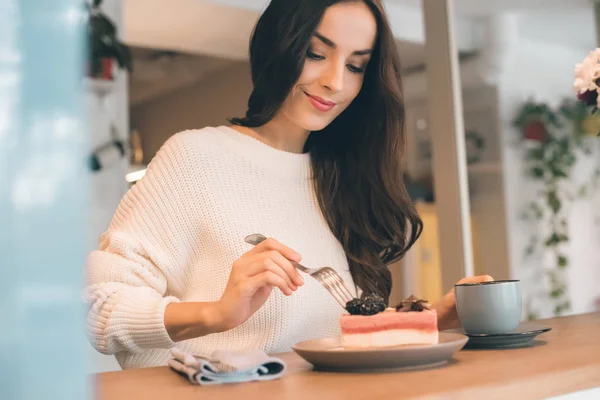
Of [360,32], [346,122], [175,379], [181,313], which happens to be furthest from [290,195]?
[175,379]

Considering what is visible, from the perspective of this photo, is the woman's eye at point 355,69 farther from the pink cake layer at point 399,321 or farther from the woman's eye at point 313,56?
the pink cake layer at point 399,321

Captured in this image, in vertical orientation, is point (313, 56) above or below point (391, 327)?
above

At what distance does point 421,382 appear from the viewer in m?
0.81

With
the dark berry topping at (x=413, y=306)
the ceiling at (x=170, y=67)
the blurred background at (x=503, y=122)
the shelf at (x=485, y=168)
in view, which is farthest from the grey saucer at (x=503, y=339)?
the ceiling at (x=170, y=67)

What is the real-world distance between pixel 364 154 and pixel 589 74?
Answer: 1.75 ft

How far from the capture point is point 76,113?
0.38 metres

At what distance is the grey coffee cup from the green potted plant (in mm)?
2365

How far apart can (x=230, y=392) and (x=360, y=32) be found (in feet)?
3.24

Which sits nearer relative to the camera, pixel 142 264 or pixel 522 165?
pixel 142 264

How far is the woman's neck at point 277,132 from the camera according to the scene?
5.67 feet

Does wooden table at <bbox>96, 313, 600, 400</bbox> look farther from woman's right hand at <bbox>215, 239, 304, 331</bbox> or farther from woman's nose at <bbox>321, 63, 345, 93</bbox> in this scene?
woman's nose at <bbox>321, 63, 345, 93</bbox>

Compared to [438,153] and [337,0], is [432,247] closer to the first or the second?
[438,153]

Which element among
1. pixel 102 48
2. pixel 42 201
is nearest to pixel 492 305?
pixel 42 201

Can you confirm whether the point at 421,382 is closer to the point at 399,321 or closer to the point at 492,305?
the point at 399,321
